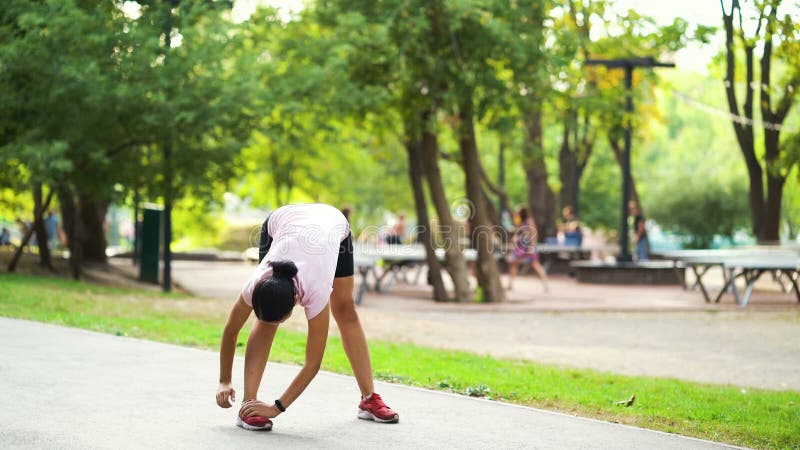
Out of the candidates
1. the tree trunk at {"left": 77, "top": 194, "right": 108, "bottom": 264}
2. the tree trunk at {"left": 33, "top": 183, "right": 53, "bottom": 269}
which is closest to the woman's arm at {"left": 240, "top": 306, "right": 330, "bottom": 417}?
the tree trunk at {"left": 33, "top": 183, "right": 53, "bottom": 269}

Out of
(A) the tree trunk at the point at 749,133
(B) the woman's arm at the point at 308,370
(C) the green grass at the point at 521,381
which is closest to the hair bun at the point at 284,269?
(B) the woman's arm at the point at 308,370

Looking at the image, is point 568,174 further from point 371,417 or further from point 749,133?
point 371,417

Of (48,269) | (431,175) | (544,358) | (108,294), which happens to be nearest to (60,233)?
(48,269)

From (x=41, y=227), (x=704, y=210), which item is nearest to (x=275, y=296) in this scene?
(x=41, y=227)

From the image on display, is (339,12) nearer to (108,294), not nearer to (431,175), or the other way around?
(431,175)

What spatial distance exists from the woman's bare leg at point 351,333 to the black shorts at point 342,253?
0.08 m

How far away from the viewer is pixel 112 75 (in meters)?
19.8

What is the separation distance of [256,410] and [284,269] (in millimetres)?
913

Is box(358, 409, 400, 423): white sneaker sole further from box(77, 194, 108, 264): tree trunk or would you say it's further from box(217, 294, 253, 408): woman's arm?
box(77, 194, 108, 264): tree trunk

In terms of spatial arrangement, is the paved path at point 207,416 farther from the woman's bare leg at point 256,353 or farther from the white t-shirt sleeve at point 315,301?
the white t-shirt sleeve at point 315,301

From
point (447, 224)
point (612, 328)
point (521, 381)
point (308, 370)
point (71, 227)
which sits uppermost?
point (447, 224)

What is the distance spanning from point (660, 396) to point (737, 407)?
70 centimetres

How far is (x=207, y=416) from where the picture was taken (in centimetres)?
730

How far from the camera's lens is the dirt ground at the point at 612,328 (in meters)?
13.4
